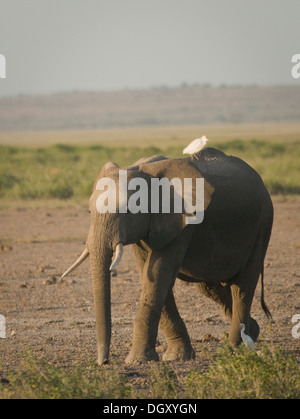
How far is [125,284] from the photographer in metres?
12.3

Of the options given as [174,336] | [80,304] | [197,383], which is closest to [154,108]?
[80,304]

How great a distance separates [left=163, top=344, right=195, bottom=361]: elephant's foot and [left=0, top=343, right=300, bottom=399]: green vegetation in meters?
1.38

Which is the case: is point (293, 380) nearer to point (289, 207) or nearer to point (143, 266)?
point (143, 266)

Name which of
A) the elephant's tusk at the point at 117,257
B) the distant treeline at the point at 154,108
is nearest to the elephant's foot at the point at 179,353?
the elephant's tusk at the point at 117,257

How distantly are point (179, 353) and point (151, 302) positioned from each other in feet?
2.11

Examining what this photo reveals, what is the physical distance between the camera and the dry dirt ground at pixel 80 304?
8.77 metres

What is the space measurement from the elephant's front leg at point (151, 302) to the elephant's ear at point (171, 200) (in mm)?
166

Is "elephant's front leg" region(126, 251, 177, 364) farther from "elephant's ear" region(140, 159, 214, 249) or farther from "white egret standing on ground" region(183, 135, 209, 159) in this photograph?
"white egret standing on ground" region(183, 135, 209, 159)

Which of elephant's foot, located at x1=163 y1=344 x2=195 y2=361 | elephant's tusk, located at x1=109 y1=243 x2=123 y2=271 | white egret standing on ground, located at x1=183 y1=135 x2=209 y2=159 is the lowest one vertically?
elephant's foot, located at x1=163 y1=344 x2=195 y2=361

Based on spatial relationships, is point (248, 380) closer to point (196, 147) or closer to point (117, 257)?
point (117, 257)

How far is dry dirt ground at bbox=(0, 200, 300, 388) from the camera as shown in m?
8.77

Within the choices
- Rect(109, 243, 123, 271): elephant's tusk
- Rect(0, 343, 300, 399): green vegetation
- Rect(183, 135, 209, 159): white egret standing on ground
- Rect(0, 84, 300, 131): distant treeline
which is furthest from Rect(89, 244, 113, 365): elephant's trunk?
Rect(0, 84, 300, 131): distant treeline
